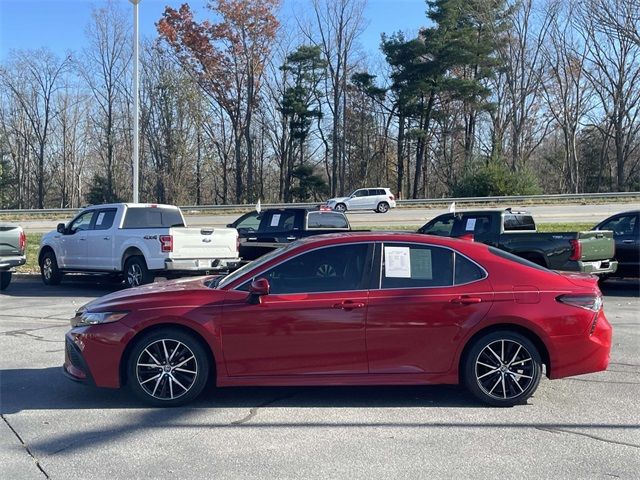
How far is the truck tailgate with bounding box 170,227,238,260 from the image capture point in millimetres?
13219

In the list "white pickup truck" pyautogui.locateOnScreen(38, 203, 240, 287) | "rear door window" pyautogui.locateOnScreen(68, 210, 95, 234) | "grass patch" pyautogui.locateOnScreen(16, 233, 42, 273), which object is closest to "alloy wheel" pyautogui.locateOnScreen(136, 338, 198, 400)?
"white pickup truck" pyautogui.locateOnScreen(38, 203, 240, 287)

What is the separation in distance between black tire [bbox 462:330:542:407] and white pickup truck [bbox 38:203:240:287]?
8188 mm

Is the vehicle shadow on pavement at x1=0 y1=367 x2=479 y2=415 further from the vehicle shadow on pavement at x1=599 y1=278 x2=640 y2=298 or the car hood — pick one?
the vehicle shadow on pavement at x1=599 y1=278 x2=640 y2=298

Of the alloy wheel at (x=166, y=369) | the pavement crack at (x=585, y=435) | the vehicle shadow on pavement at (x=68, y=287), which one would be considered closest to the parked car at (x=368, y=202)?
the vehicle shadow on pavement at (x=68, y=287)

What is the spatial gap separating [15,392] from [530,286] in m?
4.93

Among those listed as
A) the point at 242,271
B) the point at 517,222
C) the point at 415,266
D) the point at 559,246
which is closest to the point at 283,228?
the point at 517,222

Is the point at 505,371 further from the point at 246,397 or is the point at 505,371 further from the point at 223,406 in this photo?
the point at 223,406

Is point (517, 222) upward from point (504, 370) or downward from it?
upward

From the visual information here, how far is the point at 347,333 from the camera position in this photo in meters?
5.70

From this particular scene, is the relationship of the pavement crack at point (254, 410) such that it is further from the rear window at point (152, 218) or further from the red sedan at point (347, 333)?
the rear window at point (152, 218)

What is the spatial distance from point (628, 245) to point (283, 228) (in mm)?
7740

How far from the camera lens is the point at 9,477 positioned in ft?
14.0

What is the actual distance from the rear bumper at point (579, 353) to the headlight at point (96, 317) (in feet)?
12.6

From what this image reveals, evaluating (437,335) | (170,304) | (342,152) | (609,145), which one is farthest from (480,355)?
(609,145)
